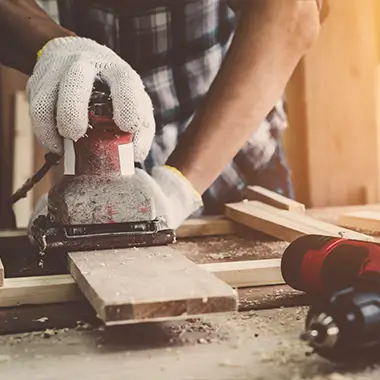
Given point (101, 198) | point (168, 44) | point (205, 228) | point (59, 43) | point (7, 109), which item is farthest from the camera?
point (7, 109)

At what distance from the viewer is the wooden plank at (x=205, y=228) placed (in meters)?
1.27

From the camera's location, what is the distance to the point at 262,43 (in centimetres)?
127

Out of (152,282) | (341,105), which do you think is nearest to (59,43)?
(152,282)

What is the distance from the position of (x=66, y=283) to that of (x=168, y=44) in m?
0.95

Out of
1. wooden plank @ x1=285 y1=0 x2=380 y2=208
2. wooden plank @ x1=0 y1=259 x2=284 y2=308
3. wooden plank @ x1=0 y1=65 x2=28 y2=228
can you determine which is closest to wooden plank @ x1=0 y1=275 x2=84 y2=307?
wooden plank @ x1=0 y1=259 x2=284 y2=308

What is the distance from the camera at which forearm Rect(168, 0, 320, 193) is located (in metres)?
1.26

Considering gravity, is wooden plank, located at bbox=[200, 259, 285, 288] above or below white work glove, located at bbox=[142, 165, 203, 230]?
below

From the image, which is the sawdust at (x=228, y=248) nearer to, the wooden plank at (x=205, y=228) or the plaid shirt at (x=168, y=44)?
the wooden plank at (x=205, y=228)

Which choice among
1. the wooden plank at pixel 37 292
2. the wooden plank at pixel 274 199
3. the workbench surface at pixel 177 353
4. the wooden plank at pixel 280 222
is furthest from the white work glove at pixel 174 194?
the workbench surface at pixel 177 353

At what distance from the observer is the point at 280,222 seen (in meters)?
1.15

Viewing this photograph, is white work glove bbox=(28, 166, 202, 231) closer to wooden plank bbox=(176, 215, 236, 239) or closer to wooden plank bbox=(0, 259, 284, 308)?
wooden plank bbox=(176, 215, 236, 239)

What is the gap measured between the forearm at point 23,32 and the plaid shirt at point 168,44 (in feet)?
0.99

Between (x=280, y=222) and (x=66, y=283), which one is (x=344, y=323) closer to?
(x=66, y=283)

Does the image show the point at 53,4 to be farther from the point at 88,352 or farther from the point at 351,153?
the point at 88,352
